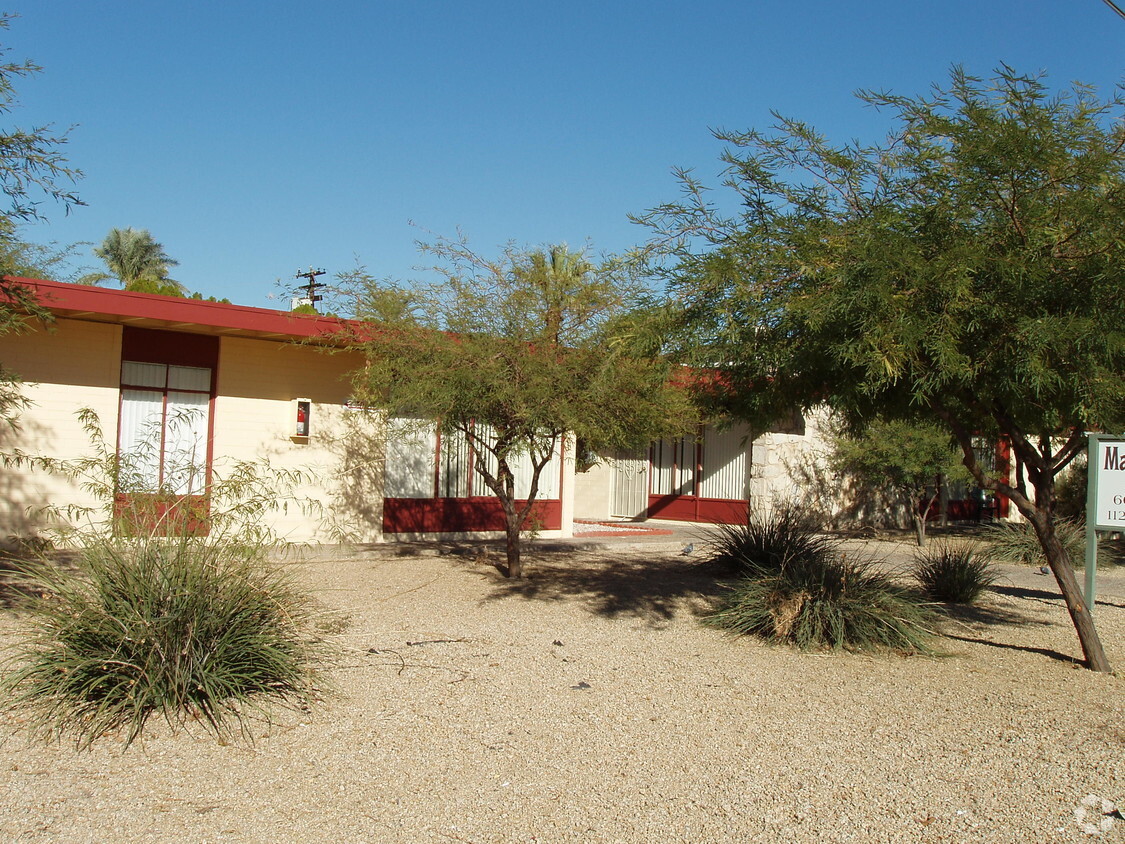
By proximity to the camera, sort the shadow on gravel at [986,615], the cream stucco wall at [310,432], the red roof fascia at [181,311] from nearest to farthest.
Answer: the shadow on gravel at [986,615]
the red roof fascia at [181,311]
the cream stucco wall at [310,432]

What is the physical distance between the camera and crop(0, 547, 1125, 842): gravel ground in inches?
184

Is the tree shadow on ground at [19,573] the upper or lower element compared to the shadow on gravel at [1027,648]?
upper

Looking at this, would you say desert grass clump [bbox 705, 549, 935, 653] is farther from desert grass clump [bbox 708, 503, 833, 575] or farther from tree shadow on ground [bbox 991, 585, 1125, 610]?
tree shadow on ground [bbox 991, 585, 1125, 610]

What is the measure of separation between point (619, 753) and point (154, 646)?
279cm

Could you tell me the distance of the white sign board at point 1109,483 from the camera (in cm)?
874

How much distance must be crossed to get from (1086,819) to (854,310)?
3.22 metres

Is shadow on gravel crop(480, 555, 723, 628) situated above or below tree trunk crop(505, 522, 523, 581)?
below

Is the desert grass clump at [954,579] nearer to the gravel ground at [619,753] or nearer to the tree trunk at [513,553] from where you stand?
the gravel ground at [619,753]

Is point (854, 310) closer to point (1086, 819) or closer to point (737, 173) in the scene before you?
point (737, 173)

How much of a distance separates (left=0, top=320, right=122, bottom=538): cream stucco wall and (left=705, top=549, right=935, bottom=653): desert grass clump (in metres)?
8.42

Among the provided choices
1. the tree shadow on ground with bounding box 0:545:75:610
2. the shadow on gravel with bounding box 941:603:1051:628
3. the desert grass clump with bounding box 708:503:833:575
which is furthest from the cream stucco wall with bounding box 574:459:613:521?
the tree shadow on ground with bounding box 0:545:75:610

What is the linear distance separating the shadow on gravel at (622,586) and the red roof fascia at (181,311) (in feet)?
12.9

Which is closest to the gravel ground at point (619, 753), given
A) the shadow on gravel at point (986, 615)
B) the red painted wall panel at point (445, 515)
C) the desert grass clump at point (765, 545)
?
the shadow on gravel at point (986, 615)

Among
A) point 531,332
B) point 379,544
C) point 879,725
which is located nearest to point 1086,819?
point 879,725
